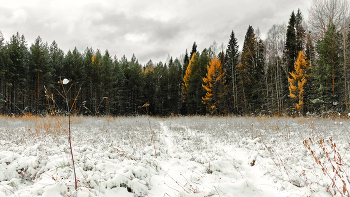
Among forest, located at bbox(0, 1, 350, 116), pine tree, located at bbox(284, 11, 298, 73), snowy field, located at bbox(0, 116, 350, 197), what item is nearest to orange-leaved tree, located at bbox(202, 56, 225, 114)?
forest, located at bbox(0, 1, 350, 116)

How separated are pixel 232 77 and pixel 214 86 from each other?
12.0ft

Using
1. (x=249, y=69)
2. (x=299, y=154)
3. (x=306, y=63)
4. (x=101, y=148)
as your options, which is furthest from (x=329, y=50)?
(x=101, y=148)

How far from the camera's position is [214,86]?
930 inches

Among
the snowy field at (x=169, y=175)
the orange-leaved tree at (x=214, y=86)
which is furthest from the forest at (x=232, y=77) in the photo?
the snowy field at (x=169, y=175)

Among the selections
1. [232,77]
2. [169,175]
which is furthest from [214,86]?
[169,175]

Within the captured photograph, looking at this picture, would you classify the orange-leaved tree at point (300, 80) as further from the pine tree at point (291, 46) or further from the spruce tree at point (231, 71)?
the spruce tree at point (231, 71)

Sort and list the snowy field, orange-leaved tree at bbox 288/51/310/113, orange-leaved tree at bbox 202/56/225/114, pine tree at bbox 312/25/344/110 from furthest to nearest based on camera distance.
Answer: orange-leaved tree at bbox 202/56/225/114 → orange-leaved tree at bbox 288/51/310/113 → pine tree at bbox 312/25/344/110 → the snowy field

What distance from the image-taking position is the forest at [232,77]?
52.2 feet

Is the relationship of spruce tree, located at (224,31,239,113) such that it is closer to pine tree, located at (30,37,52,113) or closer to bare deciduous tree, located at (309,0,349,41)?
Result: bare deciduous tree, located at (309,0,349,41)

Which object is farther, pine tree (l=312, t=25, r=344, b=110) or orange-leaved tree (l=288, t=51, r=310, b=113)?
orange-leaved tree (l=288, t=51, r=310, b=113)

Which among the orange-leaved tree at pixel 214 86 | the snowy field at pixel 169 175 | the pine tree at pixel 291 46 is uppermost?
the pine tree at pixel 291 46

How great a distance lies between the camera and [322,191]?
204 centimetres

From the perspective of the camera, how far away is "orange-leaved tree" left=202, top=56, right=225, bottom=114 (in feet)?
75.3

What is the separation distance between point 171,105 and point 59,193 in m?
30.8
